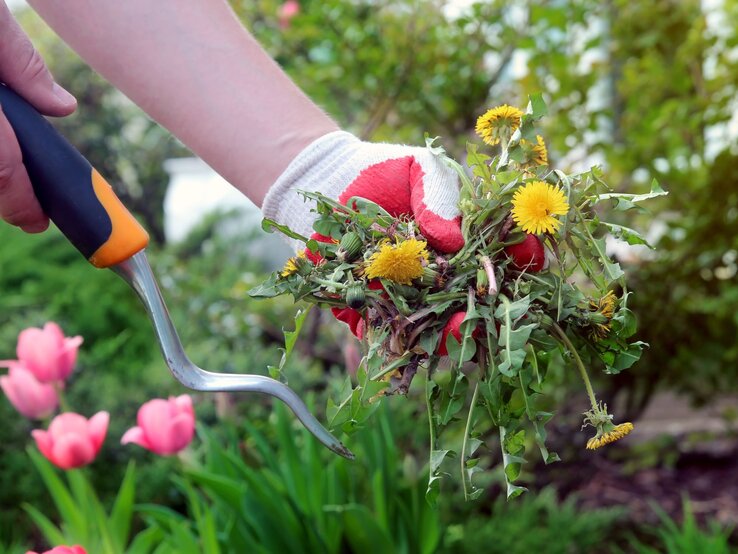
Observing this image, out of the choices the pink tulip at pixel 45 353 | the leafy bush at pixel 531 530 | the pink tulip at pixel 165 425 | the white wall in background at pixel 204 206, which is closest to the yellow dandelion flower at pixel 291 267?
the pink tulip at pixel 165 425

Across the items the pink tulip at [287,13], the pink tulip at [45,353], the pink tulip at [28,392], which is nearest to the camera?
the pink tulip at [45,353]

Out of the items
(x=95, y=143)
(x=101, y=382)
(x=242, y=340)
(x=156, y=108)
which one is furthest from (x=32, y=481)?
(x=95, y=143)

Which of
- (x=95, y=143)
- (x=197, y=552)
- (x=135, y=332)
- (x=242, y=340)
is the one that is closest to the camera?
(x=197, y=552)

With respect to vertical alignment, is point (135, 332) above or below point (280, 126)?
below

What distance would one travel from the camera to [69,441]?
1427 mm

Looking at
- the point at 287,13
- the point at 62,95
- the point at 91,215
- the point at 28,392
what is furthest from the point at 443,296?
the point at 287,13

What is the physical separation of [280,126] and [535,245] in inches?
16.1

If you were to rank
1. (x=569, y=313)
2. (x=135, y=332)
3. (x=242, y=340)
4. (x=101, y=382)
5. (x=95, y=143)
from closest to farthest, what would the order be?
(x=569, y=313) → (x=101, y=382) → (x=242, y=340) → (x=135, y=332) → (x=95, y=143)

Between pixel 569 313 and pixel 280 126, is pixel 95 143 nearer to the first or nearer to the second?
pixel 280 126

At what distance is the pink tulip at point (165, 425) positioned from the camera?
1466 millimetres

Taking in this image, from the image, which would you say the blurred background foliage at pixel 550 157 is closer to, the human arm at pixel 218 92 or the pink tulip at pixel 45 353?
the pink tulip at pixel 45 353

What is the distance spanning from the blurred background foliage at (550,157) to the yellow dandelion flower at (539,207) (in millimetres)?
1417

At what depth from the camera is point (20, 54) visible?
106 centimetres

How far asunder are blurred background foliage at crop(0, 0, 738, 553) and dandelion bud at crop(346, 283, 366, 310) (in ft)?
4.50
